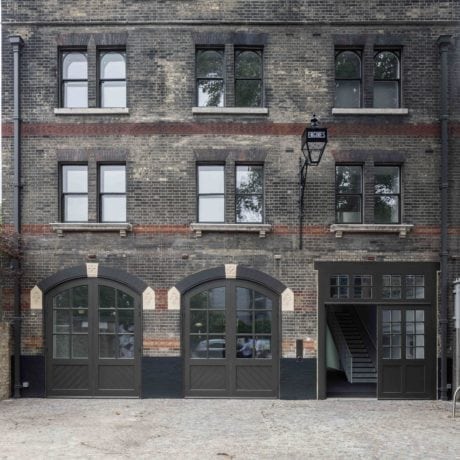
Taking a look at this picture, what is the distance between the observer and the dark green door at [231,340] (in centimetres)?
1222

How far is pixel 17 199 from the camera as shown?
1231 centimetres

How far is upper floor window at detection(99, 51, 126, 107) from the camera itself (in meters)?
12.7

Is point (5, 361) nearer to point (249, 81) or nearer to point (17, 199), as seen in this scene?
point (17, 199)

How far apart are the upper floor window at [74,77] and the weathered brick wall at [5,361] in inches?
225

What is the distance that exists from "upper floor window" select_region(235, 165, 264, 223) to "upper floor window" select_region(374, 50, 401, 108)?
3.57m

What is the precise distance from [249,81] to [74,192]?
5.21 m

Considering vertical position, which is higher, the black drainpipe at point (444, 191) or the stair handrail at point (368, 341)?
the black drainpipe at point (444, 191)

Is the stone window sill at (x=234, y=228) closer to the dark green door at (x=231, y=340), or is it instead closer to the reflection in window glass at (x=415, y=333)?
the dark green door at (x=231, y=340)

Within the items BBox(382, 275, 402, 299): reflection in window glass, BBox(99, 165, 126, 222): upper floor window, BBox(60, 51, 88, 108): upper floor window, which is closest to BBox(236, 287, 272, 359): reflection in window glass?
BBox(382, 275, 402, 299): reflection in window glass

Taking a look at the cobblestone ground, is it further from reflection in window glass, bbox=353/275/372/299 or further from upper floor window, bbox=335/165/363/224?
upper floor window, bbox=335/165/363/224

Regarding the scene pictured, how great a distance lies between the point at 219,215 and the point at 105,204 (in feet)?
9.41

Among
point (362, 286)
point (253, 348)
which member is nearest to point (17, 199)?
point (253, 348)

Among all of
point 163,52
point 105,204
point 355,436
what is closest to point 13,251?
point 105,204

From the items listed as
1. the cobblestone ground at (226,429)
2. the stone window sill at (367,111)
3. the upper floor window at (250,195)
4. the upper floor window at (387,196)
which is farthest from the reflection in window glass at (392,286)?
the stone window sill at (367,111)
